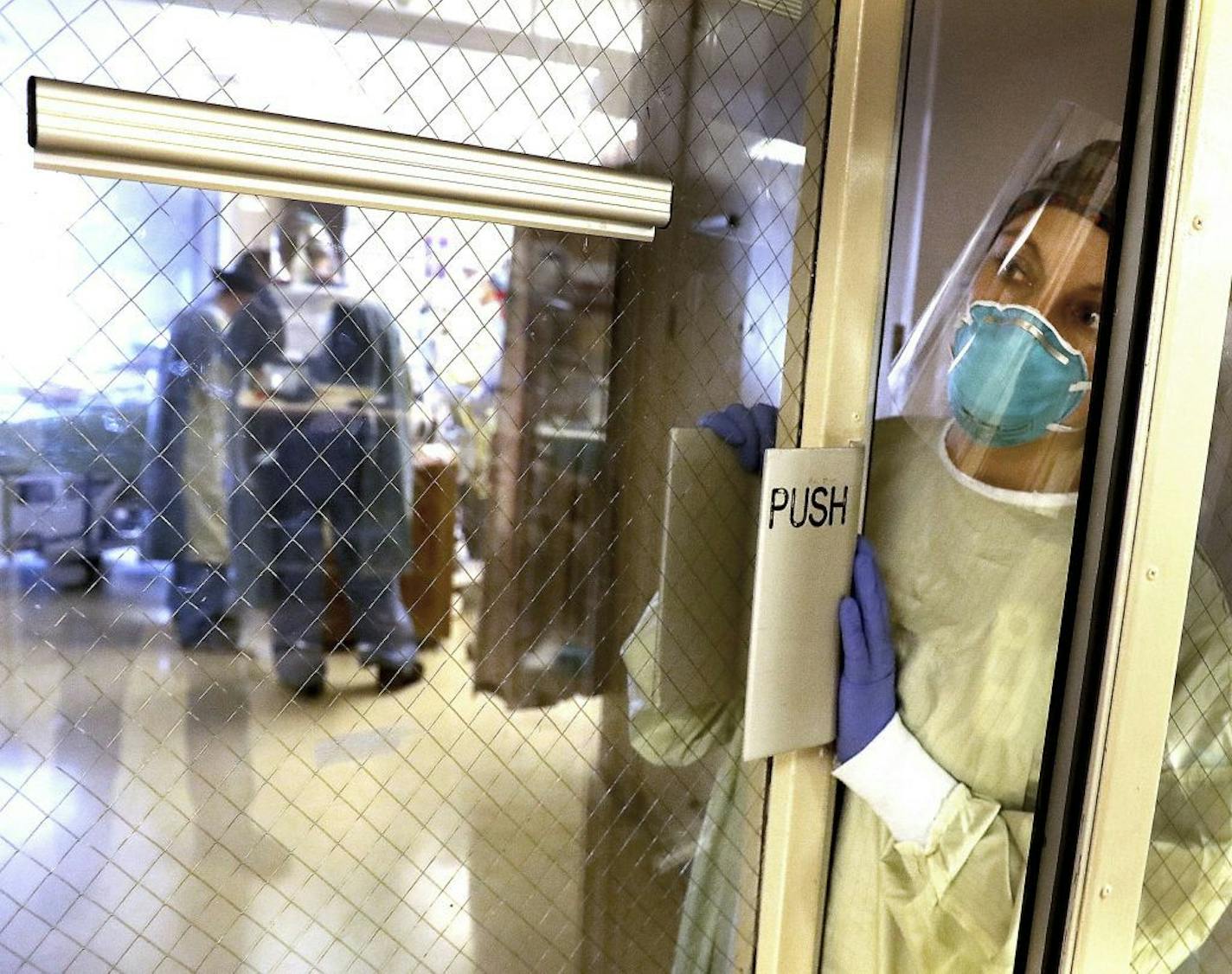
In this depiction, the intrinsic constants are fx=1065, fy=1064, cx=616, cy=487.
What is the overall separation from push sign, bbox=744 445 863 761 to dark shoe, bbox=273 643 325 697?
1.34 ft

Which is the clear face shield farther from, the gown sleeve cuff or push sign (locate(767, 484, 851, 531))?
the gown sleeve cuff

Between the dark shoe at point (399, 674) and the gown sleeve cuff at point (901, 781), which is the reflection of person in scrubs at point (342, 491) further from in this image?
the gown sleeve cuff at point (901, 781)

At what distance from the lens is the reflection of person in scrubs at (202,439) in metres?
0.77

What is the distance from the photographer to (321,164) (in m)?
0.76

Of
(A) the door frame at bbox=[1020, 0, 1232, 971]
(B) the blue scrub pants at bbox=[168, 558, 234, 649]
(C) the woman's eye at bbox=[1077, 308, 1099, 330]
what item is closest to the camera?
(B) the blue scrub pants at bbox=[168, 558, 234, 649]

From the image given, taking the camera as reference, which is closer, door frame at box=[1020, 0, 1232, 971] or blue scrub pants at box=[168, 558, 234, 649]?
blue scrub pants at box=[168, 558, 234, 649]

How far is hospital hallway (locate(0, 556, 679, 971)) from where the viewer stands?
767 millimetres

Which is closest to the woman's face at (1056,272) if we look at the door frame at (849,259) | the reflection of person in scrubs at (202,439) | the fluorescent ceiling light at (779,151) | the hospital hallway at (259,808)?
the door frame at (849,259)

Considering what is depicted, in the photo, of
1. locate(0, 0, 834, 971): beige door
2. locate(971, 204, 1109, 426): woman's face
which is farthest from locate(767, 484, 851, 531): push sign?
locate(971, 204, 1109, 426): woman's face

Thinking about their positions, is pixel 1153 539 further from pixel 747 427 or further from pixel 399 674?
pixel 399 674

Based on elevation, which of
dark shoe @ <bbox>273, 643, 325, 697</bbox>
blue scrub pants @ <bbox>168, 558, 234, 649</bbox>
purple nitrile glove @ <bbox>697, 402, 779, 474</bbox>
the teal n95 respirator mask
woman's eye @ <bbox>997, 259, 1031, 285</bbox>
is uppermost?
woman's eye @ <bbox>997, 259, 1031, 285</bbox>

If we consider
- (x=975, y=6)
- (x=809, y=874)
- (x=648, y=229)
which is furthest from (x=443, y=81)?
(x=809, y=874)

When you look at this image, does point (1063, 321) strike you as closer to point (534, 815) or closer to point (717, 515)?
point (717, 515)

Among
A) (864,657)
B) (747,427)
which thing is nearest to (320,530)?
(747,427)
